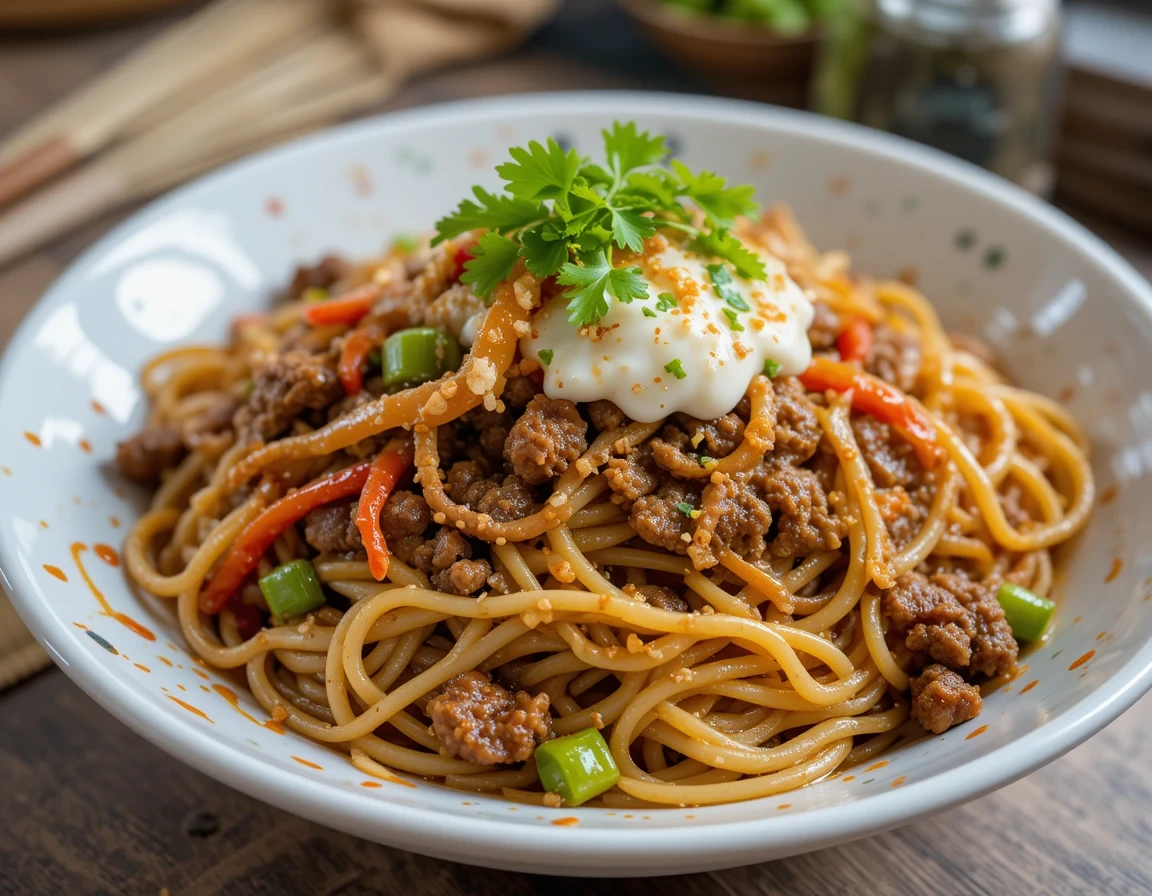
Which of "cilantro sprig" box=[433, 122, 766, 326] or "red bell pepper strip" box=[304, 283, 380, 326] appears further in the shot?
"red bell pepper strip" box=[304, 283, 380, 326]

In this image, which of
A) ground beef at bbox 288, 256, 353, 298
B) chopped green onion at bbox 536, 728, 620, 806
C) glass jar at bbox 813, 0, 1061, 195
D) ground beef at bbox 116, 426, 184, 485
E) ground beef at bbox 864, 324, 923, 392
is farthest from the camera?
glass jar at bbox 813, 0, 1061, 195

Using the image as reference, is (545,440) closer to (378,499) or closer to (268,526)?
(378,499)

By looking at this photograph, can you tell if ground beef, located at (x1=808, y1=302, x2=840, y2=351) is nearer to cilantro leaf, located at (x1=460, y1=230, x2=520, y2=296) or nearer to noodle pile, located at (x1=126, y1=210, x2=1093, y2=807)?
noodle pile, located at (x1=126, y1=210, x2=1093, y2=807)

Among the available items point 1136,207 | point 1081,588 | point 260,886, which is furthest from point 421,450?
point 1136,207

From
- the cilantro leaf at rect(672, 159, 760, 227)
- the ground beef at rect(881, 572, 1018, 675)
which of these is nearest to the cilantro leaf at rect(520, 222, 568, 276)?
the cilantro leaf at rect(672, 159, 760, 227)

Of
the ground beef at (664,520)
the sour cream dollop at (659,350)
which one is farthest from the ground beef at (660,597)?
the sour cream dollop at (659,350)

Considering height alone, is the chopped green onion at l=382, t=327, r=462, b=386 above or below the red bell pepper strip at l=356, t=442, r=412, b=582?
above

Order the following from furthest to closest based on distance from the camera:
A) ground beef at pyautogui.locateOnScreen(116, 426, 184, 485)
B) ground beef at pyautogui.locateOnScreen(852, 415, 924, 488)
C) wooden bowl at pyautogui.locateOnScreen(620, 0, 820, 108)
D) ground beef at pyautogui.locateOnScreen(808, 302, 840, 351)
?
wooden bowl at pyautogui.locateOnScreen(620, 0, 820, 108) < ground beef at pyautogui.locateOnScreen(116, 426, 184, 485) < ground beef at pyautogui.locateOnScreen(808, 302, 840, 351) < ground beef at pyautogui.locateOnScreen(852, 415, 924, 488)

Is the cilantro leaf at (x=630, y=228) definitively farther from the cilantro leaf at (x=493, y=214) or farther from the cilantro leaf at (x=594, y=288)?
the cilantro leaf at (x=493, y=214)
